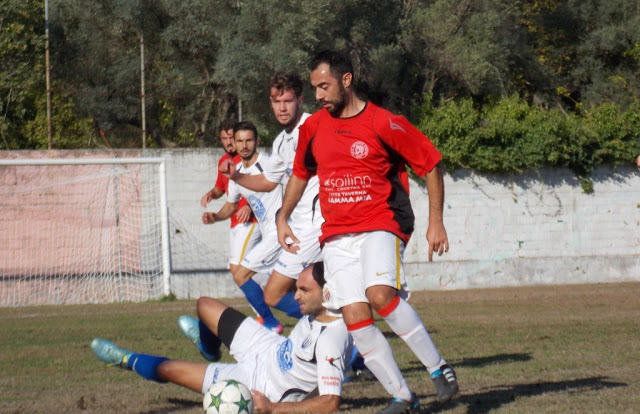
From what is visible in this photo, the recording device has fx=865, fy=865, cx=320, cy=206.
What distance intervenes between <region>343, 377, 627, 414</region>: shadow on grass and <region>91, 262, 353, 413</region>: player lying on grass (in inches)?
19.9

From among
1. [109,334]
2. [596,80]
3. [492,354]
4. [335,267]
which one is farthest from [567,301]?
[596,80]

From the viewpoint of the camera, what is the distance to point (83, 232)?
1731 cm

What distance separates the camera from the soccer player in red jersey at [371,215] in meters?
5.00

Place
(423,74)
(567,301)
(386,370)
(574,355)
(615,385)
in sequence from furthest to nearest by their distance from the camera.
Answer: (423,74) < (567,301) < (574,355) < (615,385) < (386,370)

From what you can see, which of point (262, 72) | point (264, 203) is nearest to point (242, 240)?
point (264, 203)

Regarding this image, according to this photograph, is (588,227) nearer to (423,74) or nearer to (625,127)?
(625,127)

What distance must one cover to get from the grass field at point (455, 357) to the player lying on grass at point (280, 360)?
282mm

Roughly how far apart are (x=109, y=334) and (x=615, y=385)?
6360mm

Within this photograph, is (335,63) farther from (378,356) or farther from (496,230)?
(496,230)

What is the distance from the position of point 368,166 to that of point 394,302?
83cm

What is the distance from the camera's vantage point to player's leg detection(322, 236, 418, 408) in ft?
16.4

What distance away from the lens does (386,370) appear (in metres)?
5.02

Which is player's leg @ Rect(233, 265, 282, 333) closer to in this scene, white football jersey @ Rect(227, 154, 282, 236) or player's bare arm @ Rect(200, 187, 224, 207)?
white football jersey @ Rect(227, 154, 282, 236)

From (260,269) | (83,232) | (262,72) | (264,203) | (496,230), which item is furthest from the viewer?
(496,230)
